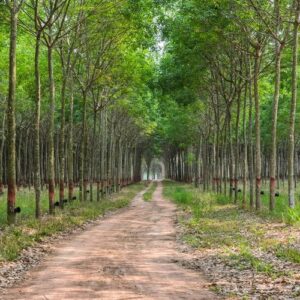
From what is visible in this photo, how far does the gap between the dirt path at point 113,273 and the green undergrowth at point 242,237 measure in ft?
3.74

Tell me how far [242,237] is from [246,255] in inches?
124

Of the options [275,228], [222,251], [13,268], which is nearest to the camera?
[13,268]

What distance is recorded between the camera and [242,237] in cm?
1430

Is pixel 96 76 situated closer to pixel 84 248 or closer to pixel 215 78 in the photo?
pixel 215 78

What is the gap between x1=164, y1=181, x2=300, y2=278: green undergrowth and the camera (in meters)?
10.6

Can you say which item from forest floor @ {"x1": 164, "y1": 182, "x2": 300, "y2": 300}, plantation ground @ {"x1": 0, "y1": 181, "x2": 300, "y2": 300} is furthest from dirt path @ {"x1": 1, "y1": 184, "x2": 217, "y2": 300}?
forest floor @ {"x1": 164, "y1": 182, "x2": 300, "y2": 300}

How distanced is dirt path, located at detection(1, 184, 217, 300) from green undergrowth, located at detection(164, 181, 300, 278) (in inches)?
44.9

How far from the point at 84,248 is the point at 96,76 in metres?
16.7

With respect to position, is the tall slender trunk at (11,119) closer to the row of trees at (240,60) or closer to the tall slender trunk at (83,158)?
the row of trees at (240,60)

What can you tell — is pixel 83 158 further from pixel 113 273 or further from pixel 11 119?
pixel 113 273

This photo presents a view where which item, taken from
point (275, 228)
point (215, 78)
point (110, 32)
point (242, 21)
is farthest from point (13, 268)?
point (215, 78)

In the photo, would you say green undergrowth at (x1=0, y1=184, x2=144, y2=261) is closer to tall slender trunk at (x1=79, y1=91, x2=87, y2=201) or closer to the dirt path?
the dirt path

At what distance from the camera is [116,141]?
49.9 meters

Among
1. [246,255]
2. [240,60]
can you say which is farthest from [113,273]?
[240,60]
